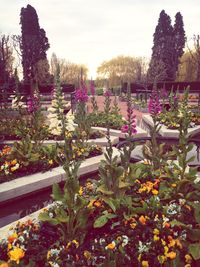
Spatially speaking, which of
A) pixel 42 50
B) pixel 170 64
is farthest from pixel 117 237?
pixel 170 64

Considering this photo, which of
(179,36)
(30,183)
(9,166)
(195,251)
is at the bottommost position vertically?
(30,183)

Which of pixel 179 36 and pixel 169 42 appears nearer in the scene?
pixel 169 42

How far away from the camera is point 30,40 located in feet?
125

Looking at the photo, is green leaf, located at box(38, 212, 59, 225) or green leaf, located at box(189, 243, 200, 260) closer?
green leaf, located at box(189, 243, 200, 260)

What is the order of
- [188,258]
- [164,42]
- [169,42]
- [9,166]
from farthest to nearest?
[164,42]
[169,42]
[9,166]
[188,258]

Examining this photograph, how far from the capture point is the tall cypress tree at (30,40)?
38.0 meters

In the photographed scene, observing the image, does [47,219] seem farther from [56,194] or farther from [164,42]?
[164,42]

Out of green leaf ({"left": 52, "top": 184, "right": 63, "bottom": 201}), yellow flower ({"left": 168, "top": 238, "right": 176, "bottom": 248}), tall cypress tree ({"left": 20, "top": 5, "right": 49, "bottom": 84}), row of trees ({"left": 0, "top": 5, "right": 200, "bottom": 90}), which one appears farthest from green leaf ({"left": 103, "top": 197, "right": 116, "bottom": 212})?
tall cypress tree ({"left": 20, "top": 5, "right": 49, "bottom": 84})

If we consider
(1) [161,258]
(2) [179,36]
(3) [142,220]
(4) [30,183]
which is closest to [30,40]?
(2) [179,36]

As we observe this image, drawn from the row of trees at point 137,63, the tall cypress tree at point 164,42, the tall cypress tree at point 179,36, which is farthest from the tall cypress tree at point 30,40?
the tall cypress tree at point 179,36

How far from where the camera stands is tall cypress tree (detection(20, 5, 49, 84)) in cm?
3803

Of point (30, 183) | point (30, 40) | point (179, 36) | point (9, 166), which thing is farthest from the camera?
point (179, 36)

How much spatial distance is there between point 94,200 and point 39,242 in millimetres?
Answer: 827

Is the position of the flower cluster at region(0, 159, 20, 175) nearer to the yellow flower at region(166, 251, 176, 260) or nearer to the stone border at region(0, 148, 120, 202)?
the stone border at region(0, 148, 120, 202)
